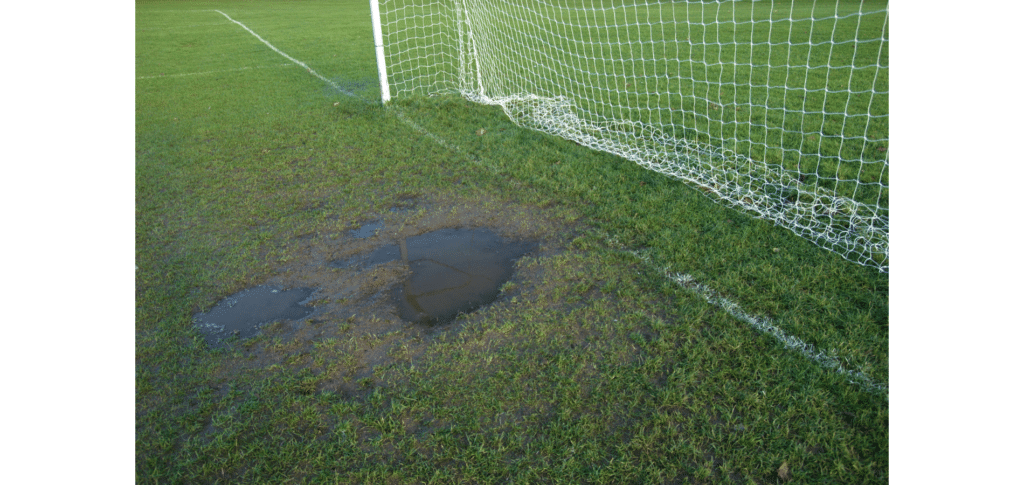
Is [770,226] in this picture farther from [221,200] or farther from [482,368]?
[221,200]

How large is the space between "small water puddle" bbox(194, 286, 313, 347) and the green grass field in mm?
79

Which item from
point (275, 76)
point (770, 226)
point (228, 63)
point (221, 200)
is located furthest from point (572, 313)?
point (228, 63)

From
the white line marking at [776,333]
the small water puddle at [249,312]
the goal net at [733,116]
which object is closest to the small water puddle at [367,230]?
the small water puddle at [249,312]

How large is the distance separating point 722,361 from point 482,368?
3.74ft

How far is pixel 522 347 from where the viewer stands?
9.87 feet

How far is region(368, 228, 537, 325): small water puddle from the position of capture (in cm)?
344

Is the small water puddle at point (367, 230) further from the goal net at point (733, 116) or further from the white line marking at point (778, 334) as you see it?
the goal net at point (733, 116)

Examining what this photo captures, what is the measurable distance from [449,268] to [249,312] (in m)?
1.21

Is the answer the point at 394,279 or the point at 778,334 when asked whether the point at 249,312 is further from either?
the point at 778,334

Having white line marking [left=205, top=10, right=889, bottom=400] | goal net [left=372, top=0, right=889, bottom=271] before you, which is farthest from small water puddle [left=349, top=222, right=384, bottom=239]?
goal net [left=372, top=0, right=889, bottom=271]

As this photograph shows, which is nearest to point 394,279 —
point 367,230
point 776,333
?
point 367,230

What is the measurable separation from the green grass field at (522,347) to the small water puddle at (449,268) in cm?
13

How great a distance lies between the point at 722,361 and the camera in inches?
111

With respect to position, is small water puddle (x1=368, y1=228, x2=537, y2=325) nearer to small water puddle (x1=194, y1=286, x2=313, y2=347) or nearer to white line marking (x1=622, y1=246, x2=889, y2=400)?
small water puddle (x1=194, y1=286, x2=313, y2=347)
